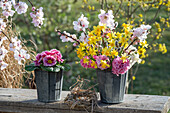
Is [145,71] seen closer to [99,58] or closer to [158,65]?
[158,65]

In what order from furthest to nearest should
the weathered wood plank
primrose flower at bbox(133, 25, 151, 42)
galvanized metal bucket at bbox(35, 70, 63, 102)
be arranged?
galvanized metal bucket at bbox(35, 70, 63, 102)
the weathered wood plank
primrose flower at bbox(133, 25, 151, 42)

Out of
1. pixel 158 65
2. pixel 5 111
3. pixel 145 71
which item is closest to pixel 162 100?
pixel 5 111

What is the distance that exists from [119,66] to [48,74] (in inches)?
21.1

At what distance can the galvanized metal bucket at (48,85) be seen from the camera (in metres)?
1.77

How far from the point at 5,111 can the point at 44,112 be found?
349 millimetres

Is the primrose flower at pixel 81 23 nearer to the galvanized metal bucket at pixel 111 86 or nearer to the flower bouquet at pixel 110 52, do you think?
the flower bouquet at pixel 110 52

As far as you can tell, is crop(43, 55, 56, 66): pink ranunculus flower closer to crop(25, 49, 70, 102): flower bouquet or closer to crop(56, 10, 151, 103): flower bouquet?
crop(25, 49, 70, 102): flower bouquet

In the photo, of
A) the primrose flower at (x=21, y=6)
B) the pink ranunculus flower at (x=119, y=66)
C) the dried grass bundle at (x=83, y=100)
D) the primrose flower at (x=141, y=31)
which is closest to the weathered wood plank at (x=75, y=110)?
the dried grass bundle at (x=83, y=100)

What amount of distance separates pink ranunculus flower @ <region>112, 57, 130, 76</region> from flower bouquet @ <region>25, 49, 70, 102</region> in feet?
1.29

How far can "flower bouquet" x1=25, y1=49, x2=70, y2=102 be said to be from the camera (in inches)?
68.9

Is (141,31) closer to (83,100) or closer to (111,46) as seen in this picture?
(111,46)

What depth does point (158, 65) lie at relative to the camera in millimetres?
6207

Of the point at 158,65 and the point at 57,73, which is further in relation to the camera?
the point at 158,65

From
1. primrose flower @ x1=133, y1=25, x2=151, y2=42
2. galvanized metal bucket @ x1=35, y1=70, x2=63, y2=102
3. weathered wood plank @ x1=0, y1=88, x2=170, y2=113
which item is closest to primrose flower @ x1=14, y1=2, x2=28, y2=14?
galvanized metal bucket @ x1=35, y1=70, x2=63, y2=102
